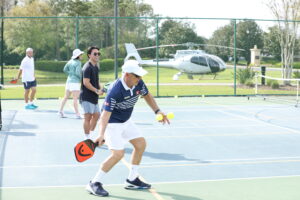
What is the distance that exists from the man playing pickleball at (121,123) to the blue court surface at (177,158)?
0.20m

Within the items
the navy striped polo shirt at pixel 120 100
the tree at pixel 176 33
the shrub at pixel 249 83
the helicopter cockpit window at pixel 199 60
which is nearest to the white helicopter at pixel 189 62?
the helicopter cockpit window at pixel 199 60

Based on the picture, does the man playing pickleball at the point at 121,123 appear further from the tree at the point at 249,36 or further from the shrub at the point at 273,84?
the tree at the point at 249,36

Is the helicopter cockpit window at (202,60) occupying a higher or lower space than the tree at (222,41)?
lower

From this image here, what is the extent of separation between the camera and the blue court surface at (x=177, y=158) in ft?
20.6

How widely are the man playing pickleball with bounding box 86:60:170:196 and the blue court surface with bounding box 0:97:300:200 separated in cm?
20

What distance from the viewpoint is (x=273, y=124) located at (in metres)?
12.3

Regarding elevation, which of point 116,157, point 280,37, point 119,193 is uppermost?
point 280,37

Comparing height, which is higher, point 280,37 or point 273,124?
point 280,37

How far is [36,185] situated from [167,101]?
11928 millimetres

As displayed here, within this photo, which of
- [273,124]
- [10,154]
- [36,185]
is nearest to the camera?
[36,185]

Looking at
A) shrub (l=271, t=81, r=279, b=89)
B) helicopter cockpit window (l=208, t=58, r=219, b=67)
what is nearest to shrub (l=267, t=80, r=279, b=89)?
shrub (l=271, t=81, r=279, b=89)

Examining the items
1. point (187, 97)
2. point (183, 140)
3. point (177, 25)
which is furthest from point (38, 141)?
point (177, 25)

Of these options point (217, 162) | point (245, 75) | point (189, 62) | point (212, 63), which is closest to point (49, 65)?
point (189, 62)

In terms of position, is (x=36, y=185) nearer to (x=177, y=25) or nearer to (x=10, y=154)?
(x=10, y=154)
